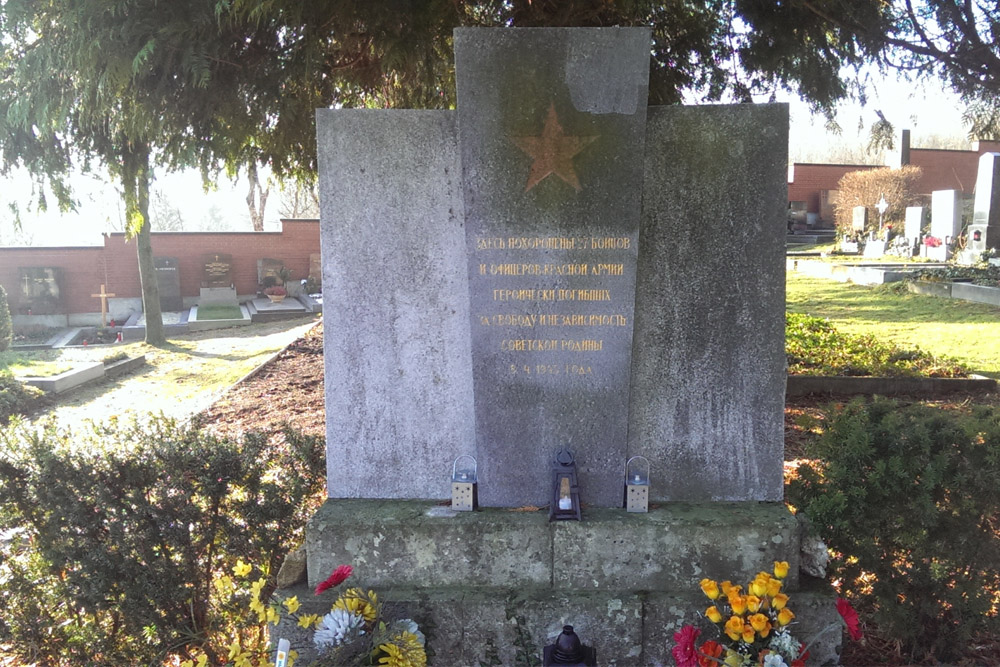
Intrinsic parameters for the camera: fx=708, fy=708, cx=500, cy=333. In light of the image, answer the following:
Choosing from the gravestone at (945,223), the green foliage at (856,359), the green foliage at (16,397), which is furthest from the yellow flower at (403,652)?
the gravestone at (945,223)

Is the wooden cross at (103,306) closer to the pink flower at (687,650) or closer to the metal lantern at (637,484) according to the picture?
the metal lantern at (637,484)

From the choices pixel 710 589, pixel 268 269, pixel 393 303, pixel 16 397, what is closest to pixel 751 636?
pixel 710 589

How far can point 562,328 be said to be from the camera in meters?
2.96

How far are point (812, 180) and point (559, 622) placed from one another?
40.9 meters

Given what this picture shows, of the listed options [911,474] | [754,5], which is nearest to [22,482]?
[911,474]

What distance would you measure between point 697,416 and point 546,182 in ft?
3.87

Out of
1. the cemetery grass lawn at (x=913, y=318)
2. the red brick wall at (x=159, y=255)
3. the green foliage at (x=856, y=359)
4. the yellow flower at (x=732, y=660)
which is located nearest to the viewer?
the yellow flower at (x=732, y=660)

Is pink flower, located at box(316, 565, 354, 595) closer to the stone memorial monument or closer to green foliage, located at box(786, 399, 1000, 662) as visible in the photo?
the stone memorial monument

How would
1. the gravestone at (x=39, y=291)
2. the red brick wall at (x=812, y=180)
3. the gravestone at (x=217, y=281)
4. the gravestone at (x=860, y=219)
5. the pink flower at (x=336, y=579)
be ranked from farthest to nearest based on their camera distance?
1. the red brick wall at (x=812, y=180)
2. the gravestone at (x=860, y=219)
3. the gravestone at (x=217, y=281)
4. the gravestone at (x=39, y=291)
5. the pink flower at (x=336, y=579)

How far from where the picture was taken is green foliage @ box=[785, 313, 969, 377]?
25.5 ft

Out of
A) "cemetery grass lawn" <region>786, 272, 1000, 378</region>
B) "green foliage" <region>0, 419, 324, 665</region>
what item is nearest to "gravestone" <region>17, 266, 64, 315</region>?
"cemetery grass lawn" <region>786, 272, 1000, 378</region>

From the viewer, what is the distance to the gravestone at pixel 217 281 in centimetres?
2234

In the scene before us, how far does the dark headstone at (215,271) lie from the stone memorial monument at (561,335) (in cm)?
2149

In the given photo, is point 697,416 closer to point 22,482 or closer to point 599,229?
point 599,229
